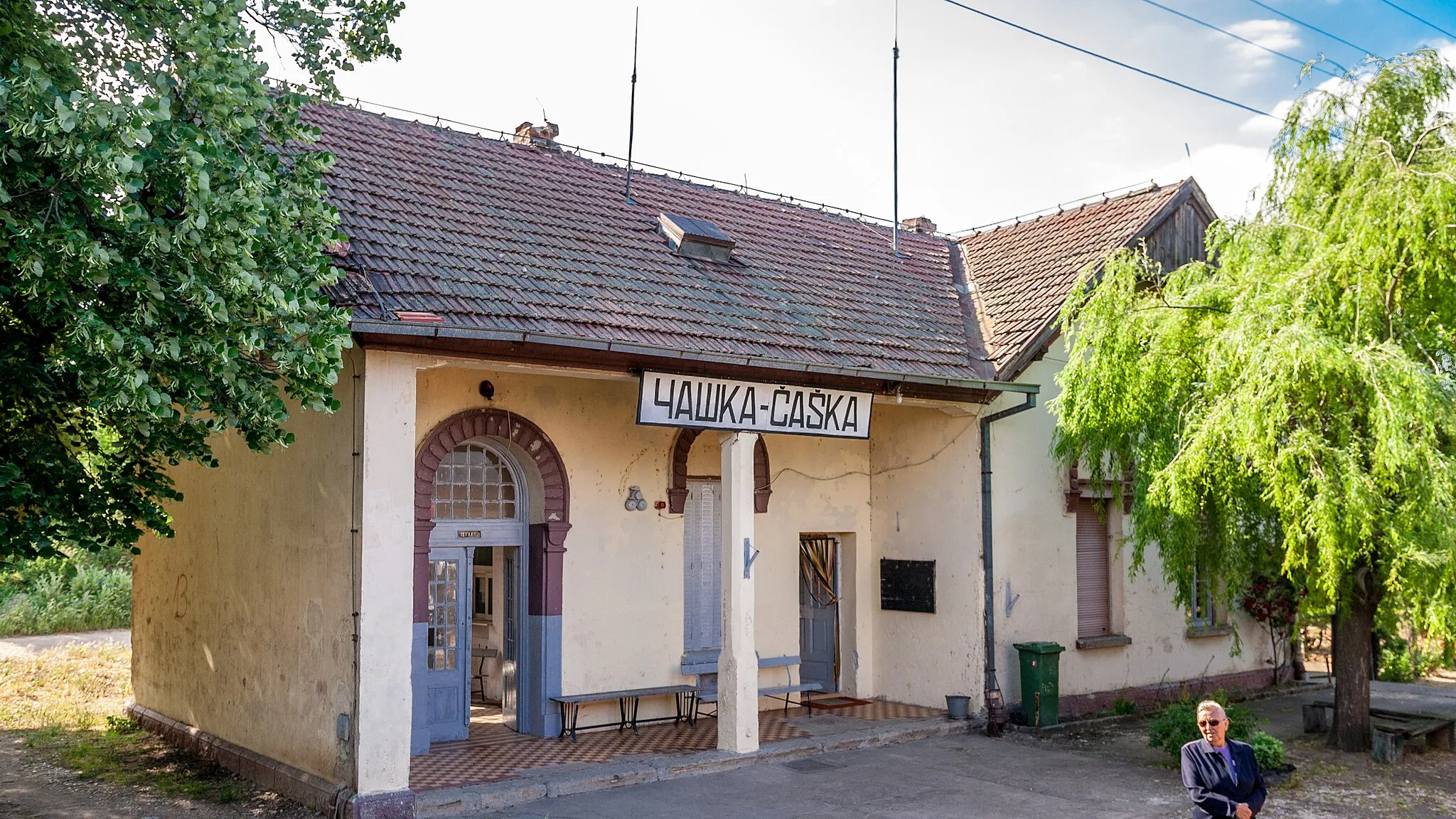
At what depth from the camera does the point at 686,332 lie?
10.3 meters

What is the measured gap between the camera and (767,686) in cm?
1292

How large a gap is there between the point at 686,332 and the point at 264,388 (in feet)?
13.8

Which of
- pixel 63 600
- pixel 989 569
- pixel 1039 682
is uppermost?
pixel 989 569

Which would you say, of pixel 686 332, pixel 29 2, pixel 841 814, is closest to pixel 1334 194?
pixel 686 332

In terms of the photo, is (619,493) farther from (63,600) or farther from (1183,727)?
(63,600)

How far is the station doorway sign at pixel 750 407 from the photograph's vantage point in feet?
32.6

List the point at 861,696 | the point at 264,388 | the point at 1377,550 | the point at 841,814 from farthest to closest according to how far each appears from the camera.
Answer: the point at 861,696 < the point at 1377,550 < the point at 841,814 < the point at 264,388

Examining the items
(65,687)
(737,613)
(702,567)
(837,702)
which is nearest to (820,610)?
(837,702)

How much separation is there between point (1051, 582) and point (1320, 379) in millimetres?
5121

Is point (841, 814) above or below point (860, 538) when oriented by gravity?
below

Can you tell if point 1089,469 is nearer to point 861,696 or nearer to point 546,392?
point 861,696

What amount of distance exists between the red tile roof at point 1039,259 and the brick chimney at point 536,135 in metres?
5.79

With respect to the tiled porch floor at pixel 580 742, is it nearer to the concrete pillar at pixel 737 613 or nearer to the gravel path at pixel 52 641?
the concrete pillar at pixel 737 613

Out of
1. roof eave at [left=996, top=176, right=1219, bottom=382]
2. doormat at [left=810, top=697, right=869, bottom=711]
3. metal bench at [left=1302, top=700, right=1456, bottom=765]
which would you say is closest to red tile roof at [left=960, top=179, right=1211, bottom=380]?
roof eave at [left=996, top=176, right=1219, bottom=382]
